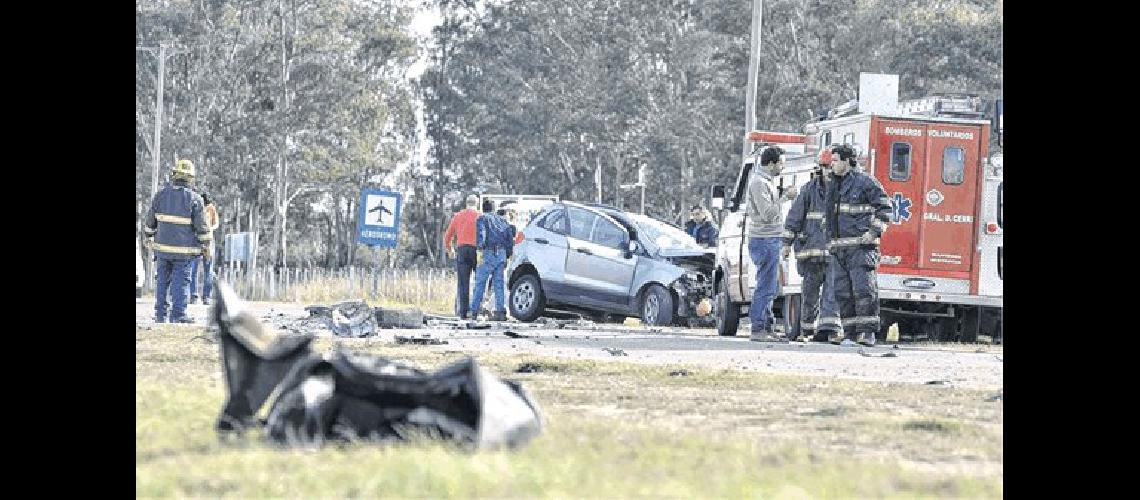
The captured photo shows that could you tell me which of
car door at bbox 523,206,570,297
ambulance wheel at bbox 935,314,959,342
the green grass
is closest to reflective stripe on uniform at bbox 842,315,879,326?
ambulance wheel at bbox 935,314,959,342

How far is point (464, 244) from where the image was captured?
2805 centimetres

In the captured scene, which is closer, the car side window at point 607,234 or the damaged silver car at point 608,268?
the damaged silver car at point 608,268

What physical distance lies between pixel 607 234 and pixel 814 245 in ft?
26.0

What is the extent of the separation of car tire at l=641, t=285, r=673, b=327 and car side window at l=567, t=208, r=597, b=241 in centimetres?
138

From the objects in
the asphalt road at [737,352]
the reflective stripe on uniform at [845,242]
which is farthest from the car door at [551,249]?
the reflective stripe on uniform at [845,242]

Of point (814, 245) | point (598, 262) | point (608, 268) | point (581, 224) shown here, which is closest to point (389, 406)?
point (814, 245)

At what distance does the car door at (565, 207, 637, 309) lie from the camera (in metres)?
26.5

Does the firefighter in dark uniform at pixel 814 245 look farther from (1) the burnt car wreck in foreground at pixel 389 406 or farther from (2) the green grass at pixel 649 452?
(1) the burnt car wreck in foreground at pixel 389 406

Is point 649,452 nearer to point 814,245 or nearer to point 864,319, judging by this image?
point 864,319

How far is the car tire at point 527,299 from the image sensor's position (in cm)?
2739

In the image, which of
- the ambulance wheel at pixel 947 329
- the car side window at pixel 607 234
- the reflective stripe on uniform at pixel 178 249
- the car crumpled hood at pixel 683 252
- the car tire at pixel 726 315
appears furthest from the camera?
the car side window at pixel 607 234

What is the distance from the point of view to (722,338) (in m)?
22.1

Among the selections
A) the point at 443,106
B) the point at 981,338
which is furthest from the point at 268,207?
the point at 981,338
